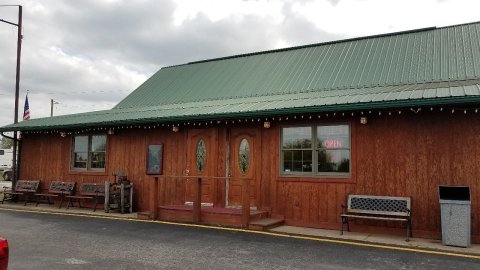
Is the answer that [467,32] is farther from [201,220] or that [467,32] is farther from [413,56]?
[201,220]

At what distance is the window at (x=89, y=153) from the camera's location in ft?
48.9

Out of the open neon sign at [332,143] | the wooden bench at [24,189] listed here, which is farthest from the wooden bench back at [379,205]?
the wooden bench at [24,189]

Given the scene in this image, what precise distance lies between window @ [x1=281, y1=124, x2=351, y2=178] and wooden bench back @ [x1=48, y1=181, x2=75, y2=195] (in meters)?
8.37

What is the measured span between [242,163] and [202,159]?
142cm

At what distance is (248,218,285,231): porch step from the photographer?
9781mm

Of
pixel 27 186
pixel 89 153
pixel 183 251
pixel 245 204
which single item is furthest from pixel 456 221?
pixel 27 186

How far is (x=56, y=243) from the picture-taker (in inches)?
329

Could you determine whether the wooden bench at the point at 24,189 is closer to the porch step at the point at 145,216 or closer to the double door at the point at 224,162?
the porch step at the point at 145,216

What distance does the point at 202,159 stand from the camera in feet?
40.9

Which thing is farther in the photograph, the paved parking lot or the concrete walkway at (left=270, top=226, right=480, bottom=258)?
the concrete walkway at (left=270, top=226, right=480, bottom=258)

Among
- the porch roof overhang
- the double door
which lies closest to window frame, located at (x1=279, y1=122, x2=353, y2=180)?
the porch roof overhang

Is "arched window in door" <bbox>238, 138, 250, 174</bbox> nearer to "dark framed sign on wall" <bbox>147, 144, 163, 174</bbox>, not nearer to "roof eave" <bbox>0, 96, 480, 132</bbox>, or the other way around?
"roof eave" <bbox>0, 96, 480, 132</bbox>

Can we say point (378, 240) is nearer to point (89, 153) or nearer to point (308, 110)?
point (308, 110)

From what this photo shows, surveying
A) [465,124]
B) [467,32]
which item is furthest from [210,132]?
[467,32]
